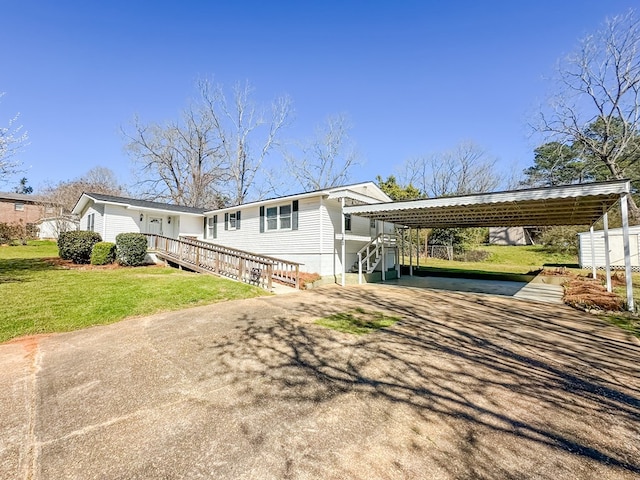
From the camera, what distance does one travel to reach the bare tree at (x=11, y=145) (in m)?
8.97

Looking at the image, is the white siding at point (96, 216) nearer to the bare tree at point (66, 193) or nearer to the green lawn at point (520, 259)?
the bare tree at point (66, 193)

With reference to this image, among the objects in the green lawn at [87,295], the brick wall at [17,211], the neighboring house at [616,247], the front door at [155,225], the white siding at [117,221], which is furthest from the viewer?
the brick wall at [17,211]

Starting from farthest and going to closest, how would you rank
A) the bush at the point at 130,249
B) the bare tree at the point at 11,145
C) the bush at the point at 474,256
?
the bush at the point at 474,256 < the bush at the point at 130,249 < the bare tree at the point at 11,145

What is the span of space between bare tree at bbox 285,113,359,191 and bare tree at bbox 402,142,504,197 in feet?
32.9

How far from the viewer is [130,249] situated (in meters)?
12.4

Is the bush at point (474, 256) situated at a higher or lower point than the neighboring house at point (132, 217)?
lower

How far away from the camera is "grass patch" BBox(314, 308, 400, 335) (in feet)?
17.1

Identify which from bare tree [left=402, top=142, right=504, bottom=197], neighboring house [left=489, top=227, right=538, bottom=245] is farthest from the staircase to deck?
neighboring house [left=489, top=227, right=538, bottom=245]

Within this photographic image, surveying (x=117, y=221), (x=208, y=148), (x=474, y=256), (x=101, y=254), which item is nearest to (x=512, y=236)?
(x=474, y=256)

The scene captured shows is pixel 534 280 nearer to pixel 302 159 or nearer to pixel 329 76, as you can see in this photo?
pixel 329 76

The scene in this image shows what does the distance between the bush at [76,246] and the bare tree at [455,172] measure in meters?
31.0

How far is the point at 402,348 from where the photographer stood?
423 cm

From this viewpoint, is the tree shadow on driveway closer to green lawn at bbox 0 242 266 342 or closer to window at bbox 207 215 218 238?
green lawn at bbox 0 242 266 342

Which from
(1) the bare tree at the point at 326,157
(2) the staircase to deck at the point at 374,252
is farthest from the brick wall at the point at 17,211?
(2) the staircase to deck at the point at 374,252
